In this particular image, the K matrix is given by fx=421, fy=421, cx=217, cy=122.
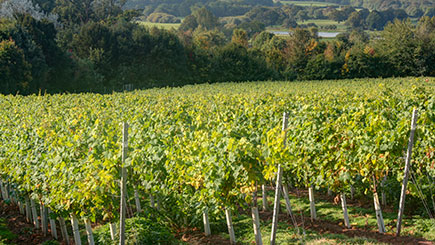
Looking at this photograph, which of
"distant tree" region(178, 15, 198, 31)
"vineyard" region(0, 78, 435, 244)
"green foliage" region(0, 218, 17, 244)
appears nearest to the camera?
"vineyard" region(0, 78, 435, 244)

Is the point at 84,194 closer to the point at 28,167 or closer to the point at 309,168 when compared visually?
the point at 28,167

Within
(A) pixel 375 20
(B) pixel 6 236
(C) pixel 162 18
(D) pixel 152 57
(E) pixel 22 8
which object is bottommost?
(B) pixel 6 236

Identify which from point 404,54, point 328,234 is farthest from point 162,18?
point 328,234

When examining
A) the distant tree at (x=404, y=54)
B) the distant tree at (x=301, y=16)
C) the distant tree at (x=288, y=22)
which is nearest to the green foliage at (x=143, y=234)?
the distant tree at (x=404, y=54)

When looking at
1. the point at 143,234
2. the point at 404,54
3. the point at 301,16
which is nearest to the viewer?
the point at 143,234

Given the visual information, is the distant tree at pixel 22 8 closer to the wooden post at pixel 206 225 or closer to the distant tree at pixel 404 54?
the distant tree at pixel 404 54

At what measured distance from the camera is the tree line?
41.8 metres

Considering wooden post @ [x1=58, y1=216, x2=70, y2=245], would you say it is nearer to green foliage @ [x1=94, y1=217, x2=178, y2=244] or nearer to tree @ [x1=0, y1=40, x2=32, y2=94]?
green foliage @ [x1=94, y1=217, x2=178, y2=244]

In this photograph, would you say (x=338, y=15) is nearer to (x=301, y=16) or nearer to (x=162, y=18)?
(x=301, y=16)

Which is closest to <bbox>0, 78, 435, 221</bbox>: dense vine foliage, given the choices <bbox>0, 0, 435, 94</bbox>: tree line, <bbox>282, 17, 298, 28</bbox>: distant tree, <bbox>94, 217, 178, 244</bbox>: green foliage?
<bbox>94, 217, 178, 244</bbox>: green foliage

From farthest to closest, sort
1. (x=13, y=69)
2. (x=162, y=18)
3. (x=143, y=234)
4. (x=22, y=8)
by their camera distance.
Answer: (x=162, y=18)
(x=22, y=8)
(x=13, y=69)
(x=143, y=234)

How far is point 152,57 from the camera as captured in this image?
170 ft

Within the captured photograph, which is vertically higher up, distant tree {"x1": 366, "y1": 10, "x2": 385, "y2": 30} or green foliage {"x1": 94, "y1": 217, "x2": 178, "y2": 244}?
distant tree {"x1": 366, "y1": 10, "x2": 385, "y2": 30}

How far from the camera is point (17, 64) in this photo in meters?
36.7
